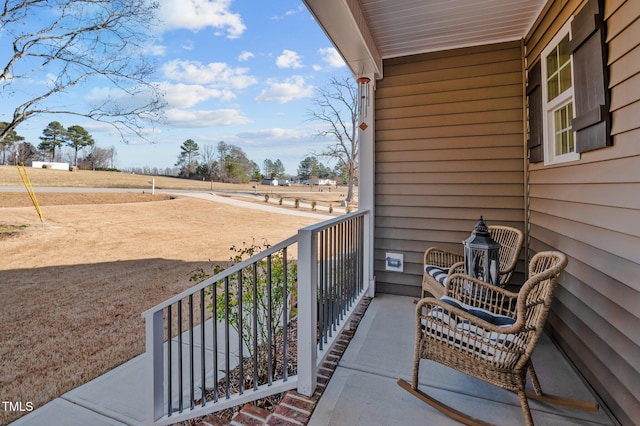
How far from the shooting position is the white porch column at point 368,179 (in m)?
3.40

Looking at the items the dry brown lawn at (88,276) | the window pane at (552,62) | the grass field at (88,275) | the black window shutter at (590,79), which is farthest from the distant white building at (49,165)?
the black window shutter at (590,79)

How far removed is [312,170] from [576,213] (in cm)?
2185

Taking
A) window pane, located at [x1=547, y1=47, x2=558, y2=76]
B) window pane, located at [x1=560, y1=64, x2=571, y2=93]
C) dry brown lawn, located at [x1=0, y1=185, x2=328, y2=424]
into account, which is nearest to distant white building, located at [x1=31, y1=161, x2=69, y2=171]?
dry brown lawn, located at [x1=0, y1=185, x2=328, y2=424]

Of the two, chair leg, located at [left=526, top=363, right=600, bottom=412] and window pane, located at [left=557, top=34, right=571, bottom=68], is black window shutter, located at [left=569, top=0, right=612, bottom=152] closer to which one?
window pane, located at [left=557, top=34, right=571, bottom=68]

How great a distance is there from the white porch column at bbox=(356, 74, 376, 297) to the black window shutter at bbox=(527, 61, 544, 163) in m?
1.45

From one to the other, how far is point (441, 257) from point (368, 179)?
1.10 meters

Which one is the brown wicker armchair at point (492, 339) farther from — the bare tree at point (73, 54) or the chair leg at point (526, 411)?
the bare tree at point (73, 54)

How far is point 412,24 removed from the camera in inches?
108

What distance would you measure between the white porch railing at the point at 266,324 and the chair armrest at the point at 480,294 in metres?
0.84

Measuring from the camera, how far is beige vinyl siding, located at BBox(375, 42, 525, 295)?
10.1 feet

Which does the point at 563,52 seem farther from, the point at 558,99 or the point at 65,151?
the point at 65,151

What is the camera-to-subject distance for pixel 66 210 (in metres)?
10.8

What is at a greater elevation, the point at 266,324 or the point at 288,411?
the point at 266,324

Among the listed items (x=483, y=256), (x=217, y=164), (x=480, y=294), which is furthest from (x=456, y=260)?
(x=217, y=164)
